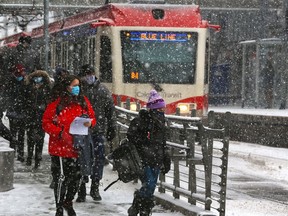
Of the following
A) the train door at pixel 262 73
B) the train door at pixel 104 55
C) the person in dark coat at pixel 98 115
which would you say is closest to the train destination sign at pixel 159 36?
the train door at pixel 104 55

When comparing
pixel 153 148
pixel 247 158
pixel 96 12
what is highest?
pixel 96 12

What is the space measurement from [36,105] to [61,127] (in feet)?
20.1

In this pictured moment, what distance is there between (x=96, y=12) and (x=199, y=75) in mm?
3329

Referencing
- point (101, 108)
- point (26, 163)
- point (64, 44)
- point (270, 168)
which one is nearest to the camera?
point (101, 108)

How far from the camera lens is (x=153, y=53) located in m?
22.0

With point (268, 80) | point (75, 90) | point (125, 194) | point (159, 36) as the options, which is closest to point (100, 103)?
point (125, 194)

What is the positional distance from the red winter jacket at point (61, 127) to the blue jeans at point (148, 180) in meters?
0.78

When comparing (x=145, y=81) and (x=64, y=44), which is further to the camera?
(x=64, y=44)

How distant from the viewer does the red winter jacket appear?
9438mm

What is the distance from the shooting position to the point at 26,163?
648 inches

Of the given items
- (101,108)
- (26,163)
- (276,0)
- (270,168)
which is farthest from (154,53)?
(276,0)

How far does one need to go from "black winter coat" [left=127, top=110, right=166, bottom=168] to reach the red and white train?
12.1 m

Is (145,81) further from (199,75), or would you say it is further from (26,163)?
(26,163)

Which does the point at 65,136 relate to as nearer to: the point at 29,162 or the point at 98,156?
the point at 98,156
